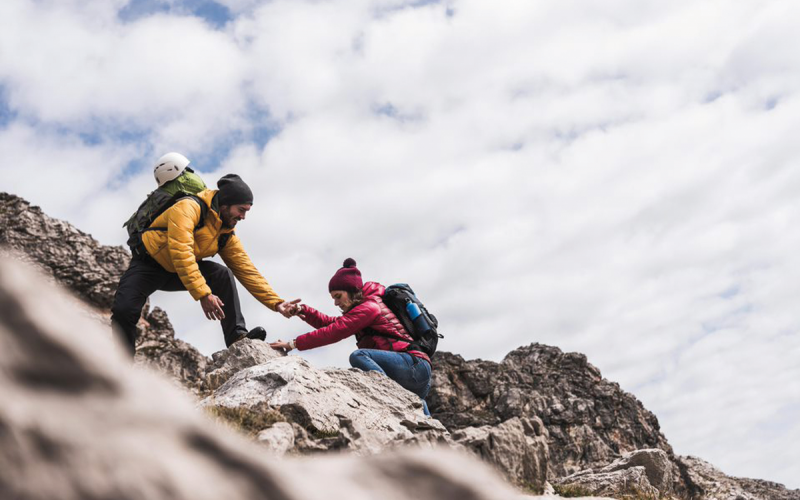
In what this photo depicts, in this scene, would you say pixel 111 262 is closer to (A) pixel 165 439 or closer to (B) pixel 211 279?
(B) pixel 211 279

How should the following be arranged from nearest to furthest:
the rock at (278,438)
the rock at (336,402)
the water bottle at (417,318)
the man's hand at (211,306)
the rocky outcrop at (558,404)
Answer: the rock at (278,438)
the rock at (336,402)
the man's hand at (211,306)
the water bottle at (417,318)
the rocky outcrop at (558,404)

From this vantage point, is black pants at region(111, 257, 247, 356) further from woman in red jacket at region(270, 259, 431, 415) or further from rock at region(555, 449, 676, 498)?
rock at region(555, 449, 676, 498)

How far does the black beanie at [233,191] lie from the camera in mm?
11828

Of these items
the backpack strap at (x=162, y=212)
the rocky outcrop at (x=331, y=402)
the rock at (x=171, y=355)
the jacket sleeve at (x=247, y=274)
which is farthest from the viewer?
the rock at (x=171, y=355)

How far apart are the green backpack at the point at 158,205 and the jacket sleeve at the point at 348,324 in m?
2.91

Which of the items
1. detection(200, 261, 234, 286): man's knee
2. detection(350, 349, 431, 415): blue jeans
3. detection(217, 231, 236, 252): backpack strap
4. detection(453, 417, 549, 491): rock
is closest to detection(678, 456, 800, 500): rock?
detection(350, 349, 431, 415): blue jeans

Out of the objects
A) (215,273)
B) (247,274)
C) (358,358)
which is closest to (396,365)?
(358,358)

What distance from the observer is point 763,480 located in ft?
79.4

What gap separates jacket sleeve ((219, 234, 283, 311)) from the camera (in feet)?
42.9

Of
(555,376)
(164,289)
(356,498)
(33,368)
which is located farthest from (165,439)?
(555,376)

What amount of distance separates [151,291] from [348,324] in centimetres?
349

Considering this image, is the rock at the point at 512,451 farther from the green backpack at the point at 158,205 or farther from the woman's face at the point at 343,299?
the green backpack at the point at 158,205

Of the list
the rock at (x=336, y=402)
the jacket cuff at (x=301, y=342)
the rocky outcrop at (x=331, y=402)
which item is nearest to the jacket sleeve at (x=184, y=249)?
the rocky outcrop at (x=331, y=402)

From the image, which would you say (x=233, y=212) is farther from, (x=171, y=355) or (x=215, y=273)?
(x=171, y=355)
